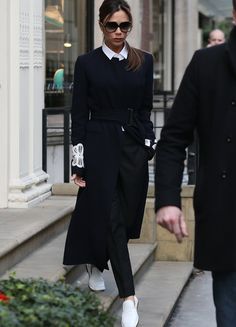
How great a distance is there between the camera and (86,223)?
6.41m

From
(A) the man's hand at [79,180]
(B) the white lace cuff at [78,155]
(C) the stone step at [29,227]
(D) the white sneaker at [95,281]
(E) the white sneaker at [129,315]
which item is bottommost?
(E) the white sneaker at [129,315]

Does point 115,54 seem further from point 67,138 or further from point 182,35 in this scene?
point 182,35

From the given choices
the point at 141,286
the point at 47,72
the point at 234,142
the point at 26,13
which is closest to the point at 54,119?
the point at 47,72

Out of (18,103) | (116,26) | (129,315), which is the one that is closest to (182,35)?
(18,103)

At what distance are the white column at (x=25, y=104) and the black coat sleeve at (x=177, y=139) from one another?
3.90 metres

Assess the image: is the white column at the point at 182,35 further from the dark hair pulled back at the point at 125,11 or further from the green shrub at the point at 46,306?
the green shrub at the point at 46,306

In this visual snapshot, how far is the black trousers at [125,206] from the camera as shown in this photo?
6195 millimetres

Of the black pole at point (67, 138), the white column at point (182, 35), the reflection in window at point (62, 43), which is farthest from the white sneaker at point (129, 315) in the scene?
the white column at point (182, 35)

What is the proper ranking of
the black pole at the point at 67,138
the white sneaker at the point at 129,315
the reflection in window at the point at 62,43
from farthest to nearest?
the reflection in window at the point at 62,43
the black pole at the point at 67,138
the white sneaker at the point at 129,315

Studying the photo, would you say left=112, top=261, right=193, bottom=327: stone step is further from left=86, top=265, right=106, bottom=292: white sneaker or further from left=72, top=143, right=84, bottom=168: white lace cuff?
left=72, top=143, right=84, bottom=168: white lace cuff

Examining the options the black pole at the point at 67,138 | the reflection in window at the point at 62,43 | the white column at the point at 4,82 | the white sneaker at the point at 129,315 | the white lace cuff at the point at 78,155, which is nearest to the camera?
the white sneaker at the point at 129,315

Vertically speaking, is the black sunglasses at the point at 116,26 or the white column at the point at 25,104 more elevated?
the black sunglasses at the point at 116,26

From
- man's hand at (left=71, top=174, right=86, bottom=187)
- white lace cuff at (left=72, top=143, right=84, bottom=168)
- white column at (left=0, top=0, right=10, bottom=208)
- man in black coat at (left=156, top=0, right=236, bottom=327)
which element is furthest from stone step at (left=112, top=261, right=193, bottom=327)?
man in black coat at (left=156, top=0, right=236, bottom=327)

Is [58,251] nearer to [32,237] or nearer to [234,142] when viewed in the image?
[32,237]
